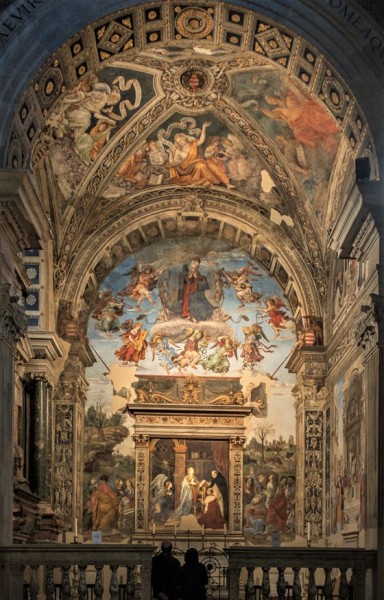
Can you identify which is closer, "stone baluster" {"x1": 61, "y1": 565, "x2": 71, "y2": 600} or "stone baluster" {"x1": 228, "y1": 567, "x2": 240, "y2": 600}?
"stone baluster" {"x1": 61, "y1": 565, "x2": 71, "y2": 600}

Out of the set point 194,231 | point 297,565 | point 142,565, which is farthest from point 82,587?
point 194,231

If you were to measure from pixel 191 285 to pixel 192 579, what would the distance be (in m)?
14.1

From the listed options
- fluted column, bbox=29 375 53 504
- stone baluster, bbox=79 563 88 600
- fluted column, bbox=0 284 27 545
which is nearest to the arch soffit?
fluted column, bbox=29 375 53 504

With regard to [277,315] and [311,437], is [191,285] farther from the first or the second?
[311,437]

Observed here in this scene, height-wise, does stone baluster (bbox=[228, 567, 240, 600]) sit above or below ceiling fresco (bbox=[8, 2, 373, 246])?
below

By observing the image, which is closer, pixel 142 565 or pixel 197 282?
pixel 142 565

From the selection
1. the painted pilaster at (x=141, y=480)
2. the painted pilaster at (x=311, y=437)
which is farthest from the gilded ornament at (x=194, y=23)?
the painted pilaster at (x=141, y=480)

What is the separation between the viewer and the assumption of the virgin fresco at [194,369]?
90.9 ft

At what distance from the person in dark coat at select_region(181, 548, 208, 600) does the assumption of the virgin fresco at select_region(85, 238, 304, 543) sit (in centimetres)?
1168

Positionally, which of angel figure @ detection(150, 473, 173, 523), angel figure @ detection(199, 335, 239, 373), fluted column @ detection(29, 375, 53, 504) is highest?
angel figure @ detection(199, 335, 239, 373)

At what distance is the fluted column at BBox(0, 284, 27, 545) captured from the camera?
1767 cm

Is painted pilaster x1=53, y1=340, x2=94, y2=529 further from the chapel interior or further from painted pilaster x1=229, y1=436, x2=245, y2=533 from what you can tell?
painted pilaster x1=229, y1=436, x2=245, y2=533

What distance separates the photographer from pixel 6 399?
18125 mm

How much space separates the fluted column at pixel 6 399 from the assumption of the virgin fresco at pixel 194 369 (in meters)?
9.82
